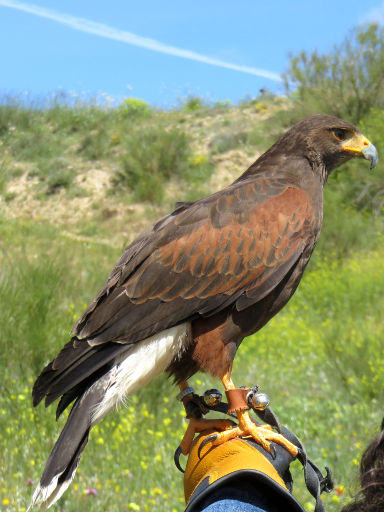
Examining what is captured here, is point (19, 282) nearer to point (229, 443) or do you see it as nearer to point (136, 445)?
point (136, 445)

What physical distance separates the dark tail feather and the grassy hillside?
112 centimetres

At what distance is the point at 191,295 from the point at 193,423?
590mm

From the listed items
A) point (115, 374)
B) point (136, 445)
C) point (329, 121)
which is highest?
point (329, 121)

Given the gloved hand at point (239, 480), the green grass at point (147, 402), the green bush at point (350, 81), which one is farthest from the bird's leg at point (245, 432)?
the green bush at point (350, 81)

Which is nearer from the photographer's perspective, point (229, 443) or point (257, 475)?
point (257, 475)

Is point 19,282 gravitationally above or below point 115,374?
below

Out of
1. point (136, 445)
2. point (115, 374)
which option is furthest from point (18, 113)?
point (115, 374)

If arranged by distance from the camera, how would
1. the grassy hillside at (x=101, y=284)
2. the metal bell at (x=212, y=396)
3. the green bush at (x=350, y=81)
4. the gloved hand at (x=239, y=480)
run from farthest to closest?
the green bush at (x=350, y=81)
the grassy hillside at (x=101, y=284)
the metal bell at (x=212, y=396)
the gloved hand at (x=239, y=480)

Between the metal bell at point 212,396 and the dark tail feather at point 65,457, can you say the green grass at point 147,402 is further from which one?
the dark tail feather at point 65,457

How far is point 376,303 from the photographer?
35.8 feet

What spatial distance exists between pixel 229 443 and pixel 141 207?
1992 centimetres

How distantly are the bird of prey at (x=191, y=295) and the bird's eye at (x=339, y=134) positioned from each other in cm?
42

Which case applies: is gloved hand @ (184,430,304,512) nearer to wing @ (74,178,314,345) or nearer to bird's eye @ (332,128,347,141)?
wing @ (74,178,314,345)

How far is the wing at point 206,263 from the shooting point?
275 centimetres
